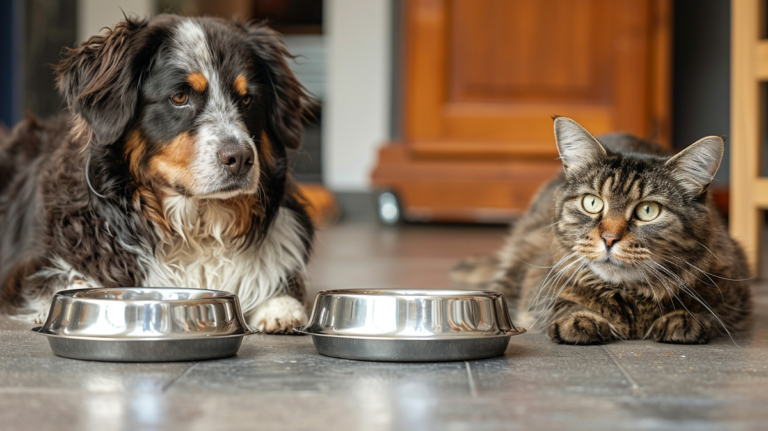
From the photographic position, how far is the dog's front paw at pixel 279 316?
6.43 ft

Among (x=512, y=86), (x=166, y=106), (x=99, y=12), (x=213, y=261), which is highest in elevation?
(x=99, y=12)

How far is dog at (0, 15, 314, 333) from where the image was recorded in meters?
1.97

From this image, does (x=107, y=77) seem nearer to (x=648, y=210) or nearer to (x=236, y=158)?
(x=236, y=158)

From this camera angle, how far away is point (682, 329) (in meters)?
1.80

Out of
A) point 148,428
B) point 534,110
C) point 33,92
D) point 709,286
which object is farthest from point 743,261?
point 33,92

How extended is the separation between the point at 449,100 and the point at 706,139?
164 inches

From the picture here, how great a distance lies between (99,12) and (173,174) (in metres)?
5.71

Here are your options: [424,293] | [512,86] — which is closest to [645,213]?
[424,293]

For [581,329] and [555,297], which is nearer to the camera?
[581,329]

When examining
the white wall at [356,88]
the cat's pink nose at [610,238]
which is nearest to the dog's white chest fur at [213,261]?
the cat's pink nose at [610,238]

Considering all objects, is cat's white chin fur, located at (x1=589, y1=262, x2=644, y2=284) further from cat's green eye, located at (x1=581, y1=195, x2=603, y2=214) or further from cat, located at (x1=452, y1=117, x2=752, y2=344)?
cat's green eye, located at (x1=581, y1=195, x2=603, y2=214)

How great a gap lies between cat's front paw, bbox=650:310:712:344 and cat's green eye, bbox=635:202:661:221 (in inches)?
9.9

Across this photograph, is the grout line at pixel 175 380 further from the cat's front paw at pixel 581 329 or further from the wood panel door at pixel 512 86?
the wood panel door at pixel 512 86

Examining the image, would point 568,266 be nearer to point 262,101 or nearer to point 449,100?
point 262,101
